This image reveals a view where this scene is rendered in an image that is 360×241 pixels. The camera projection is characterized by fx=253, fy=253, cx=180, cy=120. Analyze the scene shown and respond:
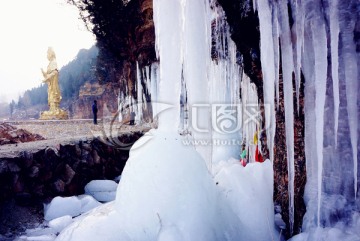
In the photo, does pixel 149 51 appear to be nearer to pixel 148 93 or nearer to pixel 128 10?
pixel 128 10

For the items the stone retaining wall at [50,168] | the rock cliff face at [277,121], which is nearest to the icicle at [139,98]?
the stone retaining wall at [50,168]

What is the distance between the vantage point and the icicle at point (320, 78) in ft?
5.86

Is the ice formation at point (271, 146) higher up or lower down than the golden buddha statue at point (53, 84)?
lower down

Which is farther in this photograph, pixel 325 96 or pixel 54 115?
pixel 54 115

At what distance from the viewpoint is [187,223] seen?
2.12 meters

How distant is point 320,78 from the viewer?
1.81 m

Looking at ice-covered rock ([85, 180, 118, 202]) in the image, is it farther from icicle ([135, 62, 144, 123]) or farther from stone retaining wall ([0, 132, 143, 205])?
icicle ([135, 62, 144, 123])

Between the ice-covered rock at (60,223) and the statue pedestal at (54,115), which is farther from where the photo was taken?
the statue pedestal at (54,115)

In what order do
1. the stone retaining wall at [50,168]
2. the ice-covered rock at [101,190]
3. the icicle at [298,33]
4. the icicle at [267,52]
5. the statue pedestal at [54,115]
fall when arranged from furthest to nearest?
Result: the statue pedestal at [54,115]
the ice-covered rock at [101,190]
the stone retaining wall at [50,168]
the icicle at [267,52]
the icicle at [298,33]

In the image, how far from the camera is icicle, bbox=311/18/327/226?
70.3 inches

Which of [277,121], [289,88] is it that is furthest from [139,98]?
[289,88]

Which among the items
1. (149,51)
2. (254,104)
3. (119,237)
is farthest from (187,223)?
(149,51)

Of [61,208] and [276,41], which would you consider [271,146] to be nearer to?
[276,41]

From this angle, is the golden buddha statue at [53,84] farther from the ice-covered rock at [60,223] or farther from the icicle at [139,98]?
the ice-covered rock at [60,223]
